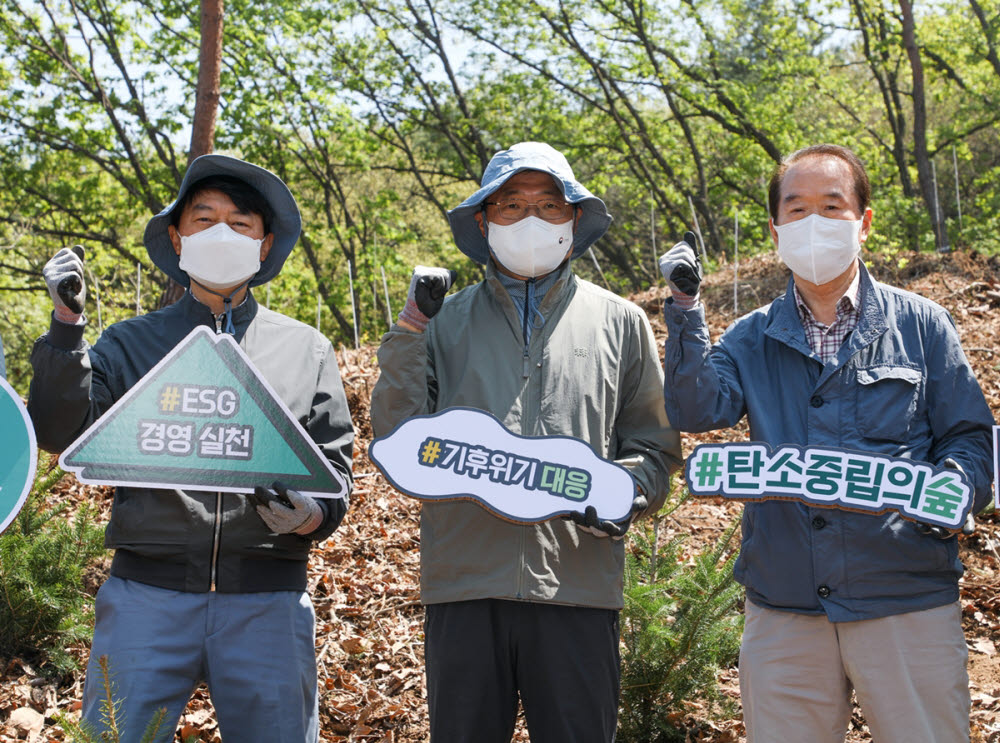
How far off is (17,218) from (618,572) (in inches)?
927

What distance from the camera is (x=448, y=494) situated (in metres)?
3.04

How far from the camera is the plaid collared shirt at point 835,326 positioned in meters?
3.13

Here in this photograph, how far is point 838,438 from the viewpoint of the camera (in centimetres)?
295

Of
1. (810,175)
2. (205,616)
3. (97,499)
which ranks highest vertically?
(810,175)

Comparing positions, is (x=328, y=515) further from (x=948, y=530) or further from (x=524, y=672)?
(x=948, y=530)

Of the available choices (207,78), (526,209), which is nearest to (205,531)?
(526,209)

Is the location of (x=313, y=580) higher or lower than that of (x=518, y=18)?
lower

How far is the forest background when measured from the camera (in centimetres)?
2161

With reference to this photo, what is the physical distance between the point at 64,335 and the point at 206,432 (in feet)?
1.74

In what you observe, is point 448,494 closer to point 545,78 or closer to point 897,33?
point 897,33

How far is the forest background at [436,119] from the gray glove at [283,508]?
17.1 m

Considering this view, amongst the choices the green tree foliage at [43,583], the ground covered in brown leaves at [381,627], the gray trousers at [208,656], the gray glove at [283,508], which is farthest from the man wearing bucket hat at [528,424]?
the green tree foliage at [43,583]

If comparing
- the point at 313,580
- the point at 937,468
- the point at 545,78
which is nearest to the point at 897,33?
the point at 545,78

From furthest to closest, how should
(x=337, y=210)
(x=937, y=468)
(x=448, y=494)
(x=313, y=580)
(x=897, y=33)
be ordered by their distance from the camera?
(x=337, y=210)
(x=897, y=33)
(x=313, y=580)
(x=448, y=494)
(x=937, y=468)
